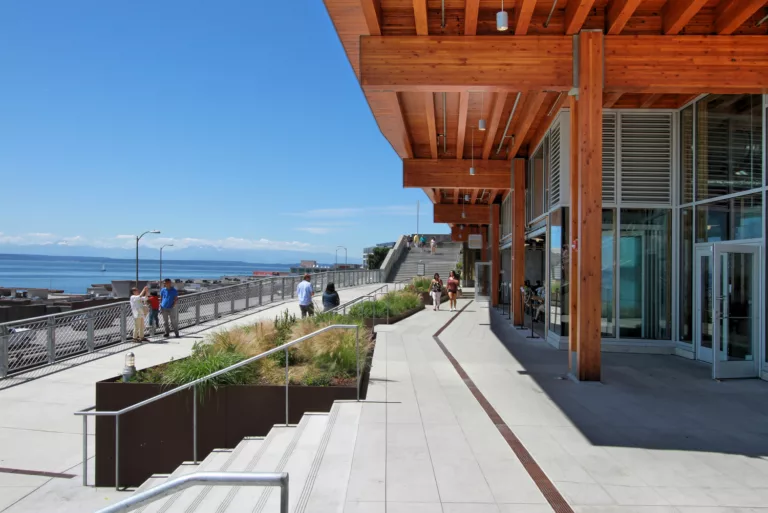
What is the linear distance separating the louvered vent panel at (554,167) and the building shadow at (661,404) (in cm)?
345

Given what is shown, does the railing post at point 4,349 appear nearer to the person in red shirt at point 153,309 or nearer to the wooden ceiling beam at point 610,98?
the person in red shirt at point 153,309

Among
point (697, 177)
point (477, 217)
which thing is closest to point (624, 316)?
point (697, 177)

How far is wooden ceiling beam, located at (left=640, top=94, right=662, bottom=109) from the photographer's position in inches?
425

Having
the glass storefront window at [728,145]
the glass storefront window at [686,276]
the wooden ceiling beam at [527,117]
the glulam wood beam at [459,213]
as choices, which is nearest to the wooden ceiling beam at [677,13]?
the glass storefront window at [728,145]

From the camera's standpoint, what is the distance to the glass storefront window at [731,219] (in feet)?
29.3

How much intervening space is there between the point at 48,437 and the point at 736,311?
1011 centimetres

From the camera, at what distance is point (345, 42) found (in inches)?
357

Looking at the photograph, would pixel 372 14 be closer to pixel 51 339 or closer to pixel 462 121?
pixel 462 121

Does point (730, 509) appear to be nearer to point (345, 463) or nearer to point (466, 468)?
point (466, 468)

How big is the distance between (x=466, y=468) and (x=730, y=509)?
1.88 meters

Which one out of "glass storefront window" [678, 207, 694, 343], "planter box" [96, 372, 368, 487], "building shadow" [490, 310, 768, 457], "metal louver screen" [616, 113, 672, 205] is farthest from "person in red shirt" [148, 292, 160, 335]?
"glass storefront window" [678, 207, 694, 343]

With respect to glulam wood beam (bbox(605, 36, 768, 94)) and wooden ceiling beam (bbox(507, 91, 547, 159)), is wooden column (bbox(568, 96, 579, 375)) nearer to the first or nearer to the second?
glulam wood beam (bbox(605, 36, 768, 94))

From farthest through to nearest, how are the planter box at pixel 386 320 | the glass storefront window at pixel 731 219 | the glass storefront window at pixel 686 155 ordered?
the planter box at pixel 386 320
the glass storefront window at pixel 686 155
the glass storefront window at pixel 731 219

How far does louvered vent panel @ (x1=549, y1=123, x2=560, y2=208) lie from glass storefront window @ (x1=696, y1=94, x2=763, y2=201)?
249cm
